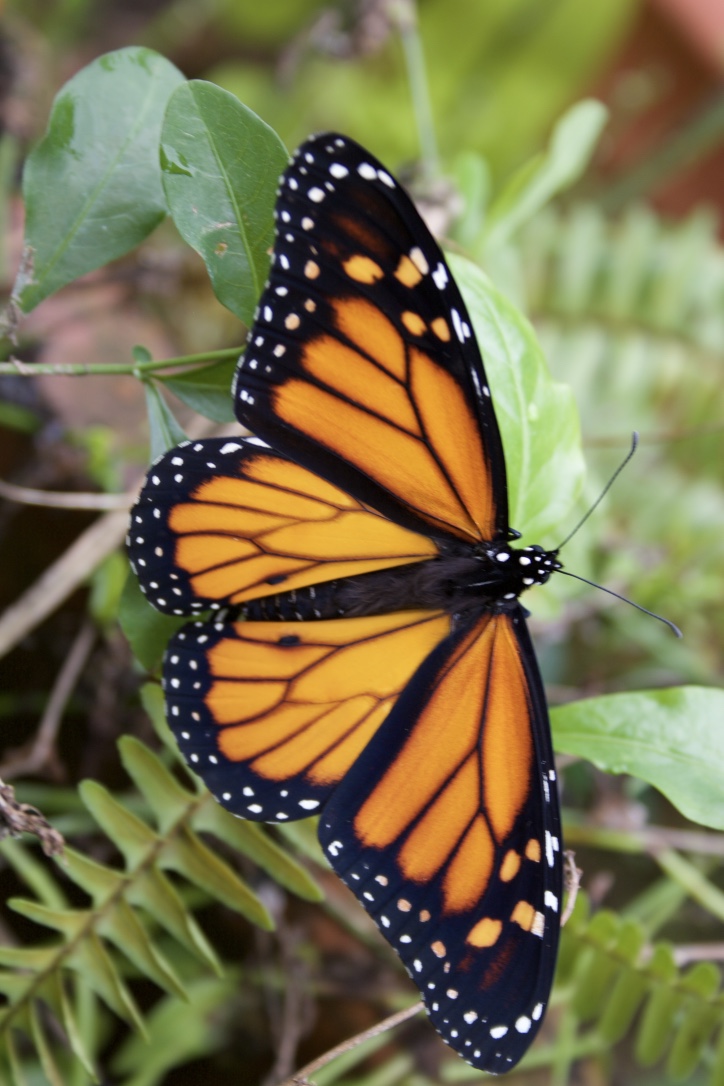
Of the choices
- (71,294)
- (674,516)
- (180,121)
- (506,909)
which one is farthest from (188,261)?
(506,909)

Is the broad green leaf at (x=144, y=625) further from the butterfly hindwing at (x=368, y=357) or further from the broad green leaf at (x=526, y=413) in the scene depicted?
the broad green leaf at (x=526, y=413)

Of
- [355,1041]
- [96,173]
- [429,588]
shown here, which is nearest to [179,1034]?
[355,1041]

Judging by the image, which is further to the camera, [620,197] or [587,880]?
[620,197]

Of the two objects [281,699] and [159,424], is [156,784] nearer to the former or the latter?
[281,699]

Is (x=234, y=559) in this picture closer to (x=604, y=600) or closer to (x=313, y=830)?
(x=313, y=830)

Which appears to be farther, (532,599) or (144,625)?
(532,599)

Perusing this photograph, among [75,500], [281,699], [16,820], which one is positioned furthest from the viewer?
[75,500]

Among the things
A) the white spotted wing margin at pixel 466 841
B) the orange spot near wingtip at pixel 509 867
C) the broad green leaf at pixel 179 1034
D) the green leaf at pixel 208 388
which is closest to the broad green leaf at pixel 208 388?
the green leaf at pixel 208 388
